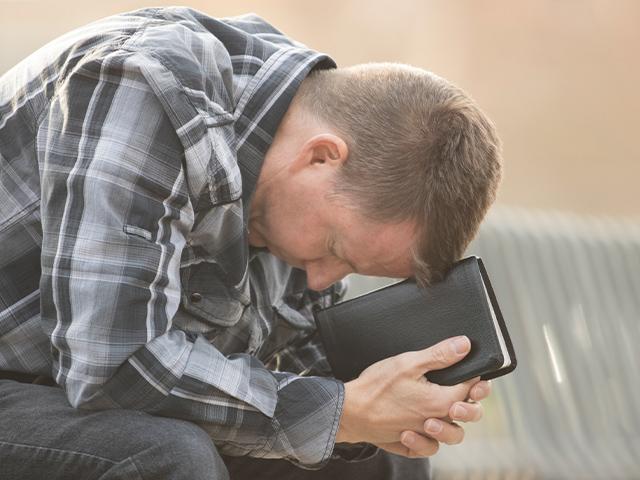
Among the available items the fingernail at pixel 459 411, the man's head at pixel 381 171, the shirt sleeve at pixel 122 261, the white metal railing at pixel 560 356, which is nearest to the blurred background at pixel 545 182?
the white metal railing at pixel 560 356

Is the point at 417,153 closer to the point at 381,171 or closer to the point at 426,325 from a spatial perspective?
the point at 381,171

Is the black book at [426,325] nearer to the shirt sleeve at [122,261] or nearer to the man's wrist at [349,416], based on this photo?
the man's wrist at [349,416]

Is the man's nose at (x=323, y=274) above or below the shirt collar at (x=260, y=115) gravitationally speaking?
below

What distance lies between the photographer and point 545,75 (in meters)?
4.35

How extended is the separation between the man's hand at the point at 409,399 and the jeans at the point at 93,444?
26 centimetres

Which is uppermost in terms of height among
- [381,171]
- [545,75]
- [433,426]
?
[381,171]

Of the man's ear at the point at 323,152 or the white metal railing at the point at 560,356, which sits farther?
the white metal railing at the point at 560,356

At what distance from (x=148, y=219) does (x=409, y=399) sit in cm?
49

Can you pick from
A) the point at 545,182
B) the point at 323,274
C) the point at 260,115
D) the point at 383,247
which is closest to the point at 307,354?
the point at 323,274

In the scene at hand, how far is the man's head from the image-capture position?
145cm

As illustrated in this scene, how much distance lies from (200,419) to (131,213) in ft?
0.98

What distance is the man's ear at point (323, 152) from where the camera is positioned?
57.6 inches

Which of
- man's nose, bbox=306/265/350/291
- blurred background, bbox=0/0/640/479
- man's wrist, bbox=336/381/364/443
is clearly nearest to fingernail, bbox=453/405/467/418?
man's wrist, bbox=336/381/364/443

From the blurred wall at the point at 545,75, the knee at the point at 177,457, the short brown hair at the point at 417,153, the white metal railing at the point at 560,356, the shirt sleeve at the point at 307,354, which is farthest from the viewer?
the blurred wall at the point at 545,75
